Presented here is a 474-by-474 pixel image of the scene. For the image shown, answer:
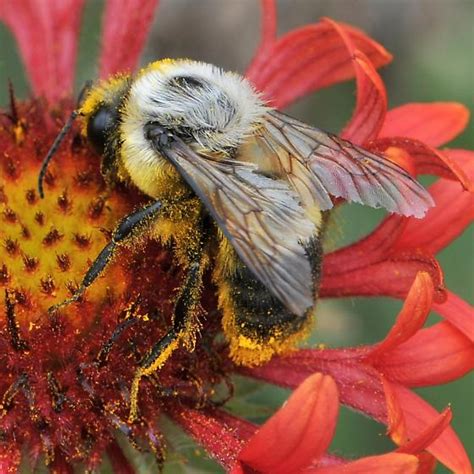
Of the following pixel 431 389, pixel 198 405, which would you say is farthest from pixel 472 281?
pixel 198 405

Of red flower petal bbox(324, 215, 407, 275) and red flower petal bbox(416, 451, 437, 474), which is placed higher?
red flower petal bbox(324, 215, 407, 275)

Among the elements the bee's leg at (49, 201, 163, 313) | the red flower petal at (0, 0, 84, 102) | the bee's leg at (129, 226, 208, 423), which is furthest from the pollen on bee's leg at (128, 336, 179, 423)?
the red flower petal at (0, 0, 84, 102)

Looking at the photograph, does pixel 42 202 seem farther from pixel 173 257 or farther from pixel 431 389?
pixel 431 389

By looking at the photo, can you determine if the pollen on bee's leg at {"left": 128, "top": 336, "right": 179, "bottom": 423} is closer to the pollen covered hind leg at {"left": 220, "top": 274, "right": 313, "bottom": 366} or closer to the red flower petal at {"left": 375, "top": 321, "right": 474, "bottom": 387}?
the pollen covered hind leg at {"left": 220, "top": 274, "right": 313, "bottom": 366}

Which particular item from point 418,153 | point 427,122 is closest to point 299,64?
point 427,122

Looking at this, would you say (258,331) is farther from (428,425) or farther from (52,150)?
(52,150)

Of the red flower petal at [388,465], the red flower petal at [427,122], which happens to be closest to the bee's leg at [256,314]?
the red flower petal at [388,465]
